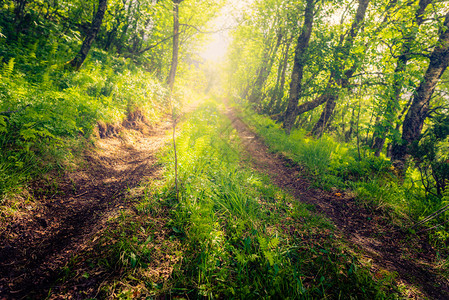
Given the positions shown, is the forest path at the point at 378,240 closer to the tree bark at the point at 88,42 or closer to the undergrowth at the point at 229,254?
the undergrowth at the point at 229,254

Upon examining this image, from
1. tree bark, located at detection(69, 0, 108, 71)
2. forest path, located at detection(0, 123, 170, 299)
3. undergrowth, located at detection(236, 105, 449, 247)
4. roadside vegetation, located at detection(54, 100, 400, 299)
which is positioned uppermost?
tree bark, located at detection(69, 0, 108, 71)

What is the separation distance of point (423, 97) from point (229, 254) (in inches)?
340

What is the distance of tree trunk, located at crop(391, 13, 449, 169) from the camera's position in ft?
20.1

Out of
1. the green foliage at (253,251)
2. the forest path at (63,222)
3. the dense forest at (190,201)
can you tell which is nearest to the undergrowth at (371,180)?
the dense forest at (190,201)

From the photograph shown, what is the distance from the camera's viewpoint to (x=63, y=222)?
8.24 feet

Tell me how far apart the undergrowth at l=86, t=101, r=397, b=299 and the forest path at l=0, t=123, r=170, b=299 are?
0.43 meters

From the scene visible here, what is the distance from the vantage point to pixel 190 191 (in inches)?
125

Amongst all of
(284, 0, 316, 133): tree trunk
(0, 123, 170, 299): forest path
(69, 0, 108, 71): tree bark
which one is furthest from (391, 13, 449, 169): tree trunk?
(69, 0, 108, 71): tree bark

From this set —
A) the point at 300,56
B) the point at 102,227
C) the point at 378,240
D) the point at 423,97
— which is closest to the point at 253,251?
the point at 102,227

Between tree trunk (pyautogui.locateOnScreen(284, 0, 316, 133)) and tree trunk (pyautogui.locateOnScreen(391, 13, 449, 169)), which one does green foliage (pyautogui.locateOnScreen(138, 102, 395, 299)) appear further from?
tree trunk (pyautogui.locateOnScreen(284, 0, 316, 133))

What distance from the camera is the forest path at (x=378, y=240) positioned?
2406 millimetres

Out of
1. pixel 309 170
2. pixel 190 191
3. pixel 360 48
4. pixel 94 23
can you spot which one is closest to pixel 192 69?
pixel 94 23

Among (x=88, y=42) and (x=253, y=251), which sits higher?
(x=88, y=42)

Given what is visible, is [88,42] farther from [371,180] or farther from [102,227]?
[371,180]
